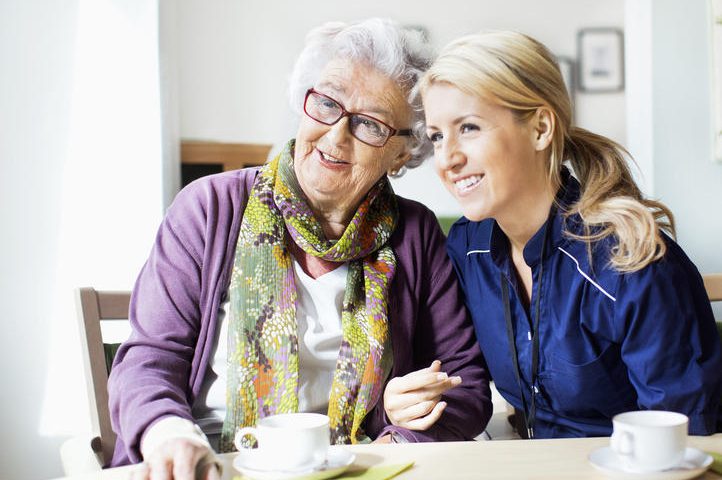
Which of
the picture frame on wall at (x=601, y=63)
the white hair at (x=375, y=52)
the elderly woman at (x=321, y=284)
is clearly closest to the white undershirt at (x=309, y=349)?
the elderly woman at (x=321, y=284)

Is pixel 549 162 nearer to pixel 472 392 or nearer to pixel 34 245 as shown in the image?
pixel 472 392

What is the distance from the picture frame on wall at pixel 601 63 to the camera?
5266mm

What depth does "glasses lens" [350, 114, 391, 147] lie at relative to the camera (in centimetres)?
161

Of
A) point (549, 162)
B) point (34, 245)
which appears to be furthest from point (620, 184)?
point (34, 245)

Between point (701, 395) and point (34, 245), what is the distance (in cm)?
205

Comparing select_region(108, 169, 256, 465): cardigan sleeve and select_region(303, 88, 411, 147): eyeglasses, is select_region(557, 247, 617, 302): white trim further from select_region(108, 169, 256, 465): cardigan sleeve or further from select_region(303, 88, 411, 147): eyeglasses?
select_region(108, 169, 256, 465): cardigan sleeve

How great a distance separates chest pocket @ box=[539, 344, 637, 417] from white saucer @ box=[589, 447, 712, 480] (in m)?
0.36

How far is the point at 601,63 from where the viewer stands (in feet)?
17.3

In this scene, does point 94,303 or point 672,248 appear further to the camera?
point 94,303

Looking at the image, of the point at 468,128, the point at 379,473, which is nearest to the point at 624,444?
the point at 379,473

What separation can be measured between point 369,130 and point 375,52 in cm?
15

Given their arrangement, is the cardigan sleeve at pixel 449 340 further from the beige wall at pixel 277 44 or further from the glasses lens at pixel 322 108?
the beige wall at pixel 277 44

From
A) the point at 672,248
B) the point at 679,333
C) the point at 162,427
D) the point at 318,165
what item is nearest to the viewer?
the point at 162,427

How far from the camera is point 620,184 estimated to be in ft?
4.91
